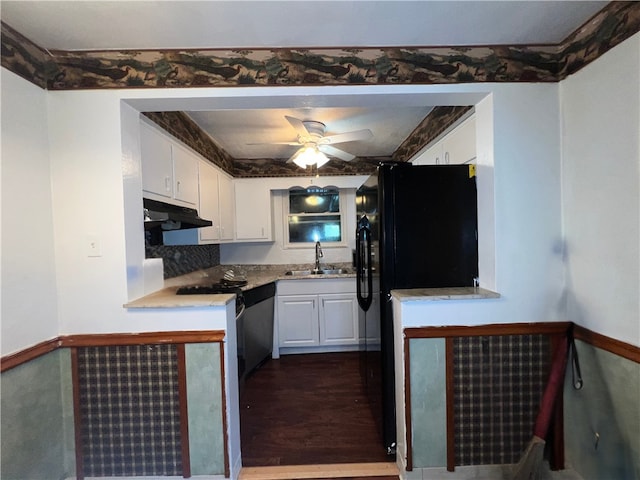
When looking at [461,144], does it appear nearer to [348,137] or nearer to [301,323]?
[348,137]

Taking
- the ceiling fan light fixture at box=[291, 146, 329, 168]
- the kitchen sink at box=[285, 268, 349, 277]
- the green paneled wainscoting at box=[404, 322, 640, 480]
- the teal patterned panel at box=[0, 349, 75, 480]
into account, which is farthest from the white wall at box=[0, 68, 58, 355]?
the kitchen sink at box=[285, 268, 349, 277]

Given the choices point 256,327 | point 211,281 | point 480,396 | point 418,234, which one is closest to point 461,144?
point 418,234

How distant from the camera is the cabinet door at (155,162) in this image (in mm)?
1816

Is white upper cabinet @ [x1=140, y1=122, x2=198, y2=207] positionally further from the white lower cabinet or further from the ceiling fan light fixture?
the white lower cabinet

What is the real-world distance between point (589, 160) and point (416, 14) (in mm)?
1068

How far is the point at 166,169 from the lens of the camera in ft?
6.87

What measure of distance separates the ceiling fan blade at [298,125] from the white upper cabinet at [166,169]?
88 cm

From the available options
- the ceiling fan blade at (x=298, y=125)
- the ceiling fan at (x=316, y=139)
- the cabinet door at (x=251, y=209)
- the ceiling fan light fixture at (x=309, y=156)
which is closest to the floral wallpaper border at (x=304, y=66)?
the ceiling fan blade at (x=298, y=125)

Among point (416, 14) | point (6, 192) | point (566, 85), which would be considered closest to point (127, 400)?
point (6, 192)

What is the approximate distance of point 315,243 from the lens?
4039 mm

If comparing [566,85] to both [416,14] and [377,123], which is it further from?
[377,123]

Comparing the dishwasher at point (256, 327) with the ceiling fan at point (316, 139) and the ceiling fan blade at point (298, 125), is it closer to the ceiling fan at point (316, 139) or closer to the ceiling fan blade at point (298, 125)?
the ceiling fan at point (316, 139)

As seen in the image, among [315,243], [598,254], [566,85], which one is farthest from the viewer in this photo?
[315,243]

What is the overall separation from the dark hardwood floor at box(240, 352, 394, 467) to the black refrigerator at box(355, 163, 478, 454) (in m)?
0.31
